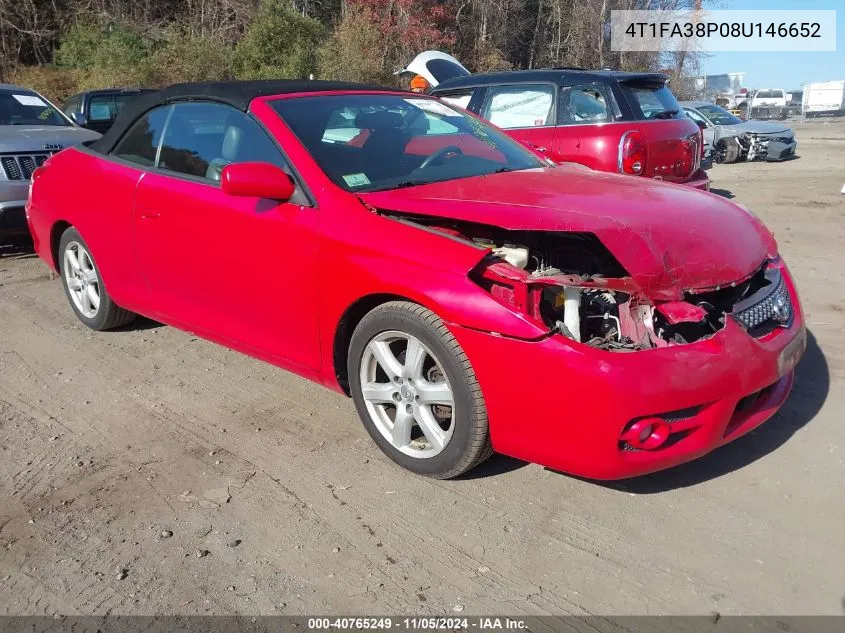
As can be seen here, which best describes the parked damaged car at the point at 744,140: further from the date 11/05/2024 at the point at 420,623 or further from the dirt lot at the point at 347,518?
the date 11/05/2024 at the point at 420,623

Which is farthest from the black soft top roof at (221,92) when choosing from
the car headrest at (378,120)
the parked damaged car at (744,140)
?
the parked damaged car at (744,140)

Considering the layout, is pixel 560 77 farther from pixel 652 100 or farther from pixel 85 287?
pixel 85 287

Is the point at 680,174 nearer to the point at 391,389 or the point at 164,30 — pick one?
the point at 391,389

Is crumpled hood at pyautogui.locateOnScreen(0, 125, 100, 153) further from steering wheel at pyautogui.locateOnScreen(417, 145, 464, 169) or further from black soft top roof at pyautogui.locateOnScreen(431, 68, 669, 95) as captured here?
steering wheel at pyautogui.locateOnScreen(417, 145, 464, 169)

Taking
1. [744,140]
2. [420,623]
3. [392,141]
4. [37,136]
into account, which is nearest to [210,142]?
[392,141]

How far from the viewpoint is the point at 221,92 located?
3.98 m

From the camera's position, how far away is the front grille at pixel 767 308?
309cm

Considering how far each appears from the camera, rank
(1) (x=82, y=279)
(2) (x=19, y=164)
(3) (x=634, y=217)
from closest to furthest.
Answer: (3) (x=634, y=217), (1) (x=82, y=279), (2) (x=19, y=164)

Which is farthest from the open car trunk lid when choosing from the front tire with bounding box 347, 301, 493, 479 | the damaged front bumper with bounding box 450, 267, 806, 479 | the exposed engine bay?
the damaged front bumper with bounding box 450, 267, 806, 479

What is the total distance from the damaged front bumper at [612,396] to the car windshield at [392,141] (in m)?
1.10

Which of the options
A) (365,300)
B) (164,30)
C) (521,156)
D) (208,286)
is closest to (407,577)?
(365,300)

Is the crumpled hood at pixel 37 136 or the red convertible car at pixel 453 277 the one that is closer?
the red convertible car at pixel 453 277

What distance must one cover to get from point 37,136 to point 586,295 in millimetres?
6837

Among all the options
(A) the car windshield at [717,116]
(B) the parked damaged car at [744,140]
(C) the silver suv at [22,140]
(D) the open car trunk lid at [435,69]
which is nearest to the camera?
(C) the silver suv at [22,140]
